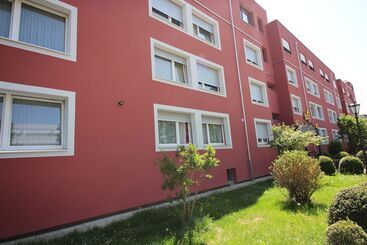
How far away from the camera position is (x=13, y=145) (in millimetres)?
6473

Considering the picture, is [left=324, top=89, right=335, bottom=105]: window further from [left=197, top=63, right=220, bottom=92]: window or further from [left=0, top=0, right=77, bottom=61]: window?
[left=0, top=0, right=77, bottom=61]: window

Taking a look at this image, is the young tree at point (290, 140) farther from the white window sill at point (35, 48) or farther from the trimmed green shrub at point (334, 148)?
the trimmed green shrub at point (334, 148)

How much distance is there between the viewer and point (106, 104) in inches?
330

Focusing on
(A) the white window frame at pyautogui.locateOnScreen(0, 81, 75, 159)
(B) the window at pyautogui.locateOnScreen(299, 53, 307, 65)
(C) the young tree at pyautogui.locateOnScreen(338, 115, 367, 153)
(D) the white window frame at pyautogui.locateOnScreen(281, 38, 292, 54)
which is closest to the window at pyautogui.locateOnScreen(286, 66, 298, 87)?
(D) the white window frame at pyautogui.locateOnScreen(281, 38, 292, 54)

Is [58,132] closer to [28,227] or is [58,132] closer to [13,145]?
[13,145]

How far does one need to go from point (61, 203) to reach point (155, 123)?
14.1ft

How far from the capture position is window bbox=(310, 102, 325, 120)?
27.5 m

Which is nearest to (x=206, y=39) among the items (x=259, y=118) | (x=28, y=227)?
(x=259, y=118)

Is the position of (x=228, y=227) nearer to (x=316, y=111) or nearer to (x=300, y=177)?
(x=300, y=177)

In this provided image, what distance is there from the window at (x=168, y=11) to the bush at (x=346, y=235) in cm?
1060

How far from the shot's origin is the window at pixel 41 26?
22.9ft

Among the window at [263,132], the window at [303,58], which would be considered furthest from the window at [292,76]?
the window at [263,132]

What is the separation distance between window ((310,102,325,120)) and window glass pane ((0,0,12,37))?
2722cm

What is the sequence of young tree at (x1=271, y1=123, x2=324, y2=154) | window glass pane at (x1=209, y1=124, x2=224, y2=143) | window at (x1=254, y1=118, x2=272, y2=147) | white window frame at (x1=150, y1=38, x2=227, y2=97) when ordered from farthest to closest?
window at (x1=254, y1=118, x2=272, y2=147)
young tree at (x1=271, y1=123, x2=324, y2=154)
window glass pane at (x1=209, y1=124, x2=224, y2=143)
white window frame at (x1=150, y1=38, x2=227, y2=97)
